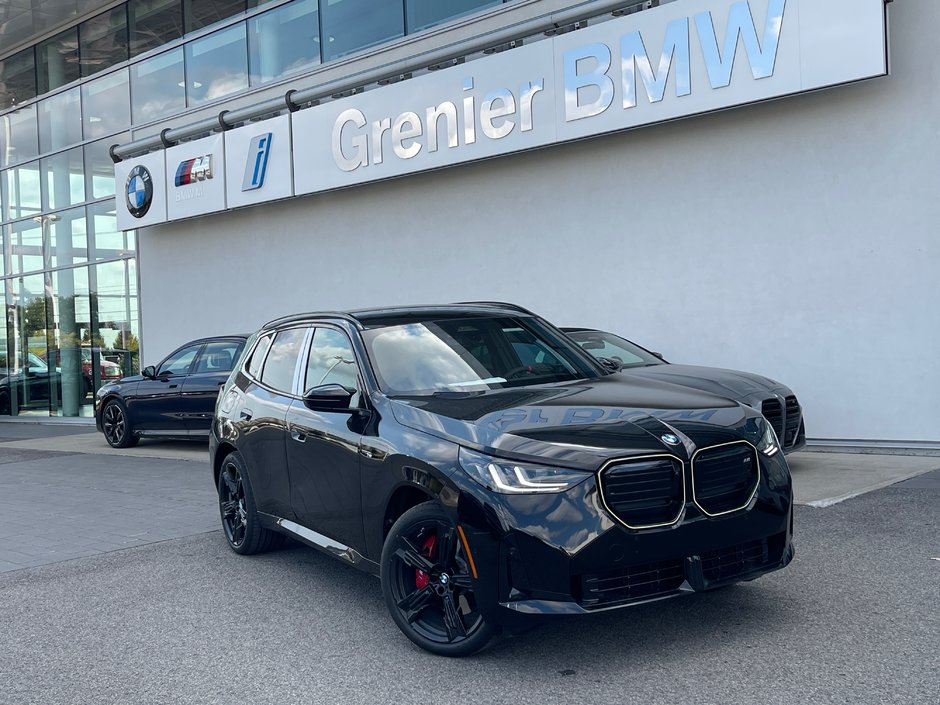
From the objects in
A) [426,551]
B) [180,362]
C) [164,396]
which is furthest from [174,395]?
[426,551]

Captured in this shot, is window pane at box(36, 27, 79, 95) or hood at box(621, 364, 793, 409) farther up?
window pane at box(36, 27, 79, 95)

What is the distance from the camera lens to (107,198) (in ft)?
70.1

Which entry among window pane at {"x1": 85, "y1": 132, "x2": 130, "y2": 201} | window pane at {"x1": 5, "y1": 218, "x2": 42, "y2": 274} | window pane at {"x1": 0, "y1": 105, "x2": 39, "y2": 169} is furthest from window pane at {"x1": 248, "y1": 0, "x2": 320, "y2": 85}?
window pane at {"x1": 5, "y1": 218, "x2": 42, "y2": 274}

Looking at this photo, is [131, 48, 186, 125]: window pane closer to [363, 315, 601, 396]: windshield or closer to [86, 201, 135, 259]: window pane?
[86, 201, 135, 259]: window pane

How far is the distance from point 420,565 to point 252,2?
16.4m

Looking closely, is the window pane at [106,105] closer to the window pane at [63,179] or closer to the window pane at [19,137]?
the window pane at [63,179]

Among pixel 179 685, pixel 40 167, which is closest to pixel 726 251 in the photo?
pixel 179 685

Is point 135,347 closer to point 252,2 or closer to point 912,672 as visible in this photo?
point 252,2

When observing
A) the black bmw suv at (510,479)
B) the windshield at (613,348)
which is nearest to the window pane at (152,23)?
the windshield at (613,348)

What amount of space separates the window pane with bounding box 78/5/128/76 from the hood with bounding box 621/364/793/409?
17.0 meters

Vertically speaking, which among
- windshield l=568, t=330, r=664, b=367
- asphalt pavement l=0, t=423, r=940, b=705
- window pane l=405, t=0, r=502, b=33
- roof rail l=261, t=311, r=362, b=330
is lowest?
asphalt pavement l=0, t=423, r=940, b=705

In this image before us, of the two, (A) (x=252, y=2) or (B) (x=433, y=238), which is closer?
(B) (x=433, y=238)

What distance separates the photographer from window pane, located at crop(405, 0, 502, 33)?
14.4 metres

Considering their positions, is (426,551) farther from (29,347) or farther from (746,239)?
(29,347)
